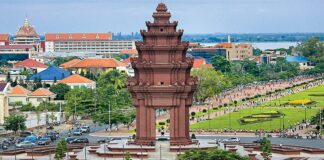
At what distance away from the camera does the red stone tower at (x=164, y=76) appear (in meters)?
88.8

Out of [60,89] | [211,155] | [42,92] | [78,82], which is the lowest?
[211,155]

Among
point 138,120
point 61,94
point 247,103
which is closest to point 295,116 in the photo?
point 247,103

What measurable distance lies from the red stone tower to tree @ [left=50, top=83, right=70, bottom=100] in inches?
2738

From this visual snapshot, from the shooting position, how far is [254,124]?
127188 millimetres

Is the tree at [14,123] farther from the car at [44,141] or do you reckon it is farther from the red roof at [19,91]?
the red roof at [19,91]

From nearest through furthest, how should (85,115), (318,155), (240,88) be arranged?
(318,155)
(85,115)
(240,88)

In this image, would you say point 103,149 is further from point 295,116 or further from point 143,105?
point 295,116

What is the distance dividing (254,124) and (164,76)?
129 ft

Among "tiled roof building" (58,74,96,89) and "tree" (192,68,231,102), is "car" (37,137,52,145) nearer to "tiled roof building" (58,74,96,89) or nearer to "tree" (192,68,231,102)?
"tree" (192,68,231,102)

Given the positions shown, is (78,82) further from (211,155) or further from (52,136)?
(211,155)

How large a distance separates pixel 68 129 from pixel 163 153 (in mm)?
43053

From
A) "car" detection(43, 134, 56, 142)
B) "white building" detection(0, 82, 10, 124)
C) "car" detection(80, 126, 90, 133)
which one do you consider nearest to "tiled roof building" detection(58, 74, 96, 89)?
"white building" detection(0, 82, 10, 124)

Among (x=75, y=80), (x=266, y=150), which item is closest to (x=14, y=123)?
(x=266, y=150)

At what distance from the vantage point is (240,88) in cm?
18750
